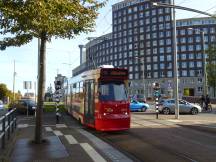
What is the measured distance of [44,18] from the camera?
39.2ft

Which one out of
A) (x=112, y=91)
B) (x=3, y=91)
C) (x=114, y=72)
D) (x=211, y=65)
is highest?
(x=211, y=65)

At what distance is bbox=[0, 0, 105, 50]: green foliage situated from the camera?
1158 cm

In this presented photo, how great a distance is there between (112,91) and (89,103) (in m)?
1.87

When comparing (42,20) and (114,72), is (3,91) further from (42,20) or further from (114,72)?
(42,20)

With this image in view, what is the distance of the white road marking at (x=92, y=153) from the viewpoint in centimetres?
1106

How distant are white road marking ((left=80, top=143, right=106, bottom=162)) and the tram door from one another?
202 inches

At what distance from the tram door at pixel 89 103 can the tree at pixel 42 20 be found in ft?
16.8

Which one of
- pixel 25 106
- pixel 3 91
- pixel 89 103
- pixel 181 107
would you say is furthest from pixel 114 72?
pixel 3 91

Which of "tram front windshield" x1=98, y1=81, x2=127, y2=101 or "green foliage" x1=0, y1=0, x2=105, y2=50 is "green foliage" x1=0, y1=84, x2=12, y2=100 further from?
"green foliage" x1=0, y1=0, x2=105, y2=50

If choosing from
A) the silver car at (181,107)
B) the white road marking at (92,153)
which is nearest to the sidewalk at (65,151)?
the white road marking at (92,153)

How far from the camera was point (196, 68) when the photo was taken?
120 meters

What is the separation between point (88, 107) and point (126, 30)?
11425 cm

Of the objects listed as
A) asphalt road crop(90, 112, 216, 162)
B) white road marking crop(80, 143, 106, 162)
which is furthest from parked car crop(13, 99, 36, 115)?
white road marking crop(80, 143, 106, 162)

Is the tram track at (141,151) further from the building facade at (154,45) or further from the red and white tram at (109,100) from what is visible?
the building facade at (154,45)
